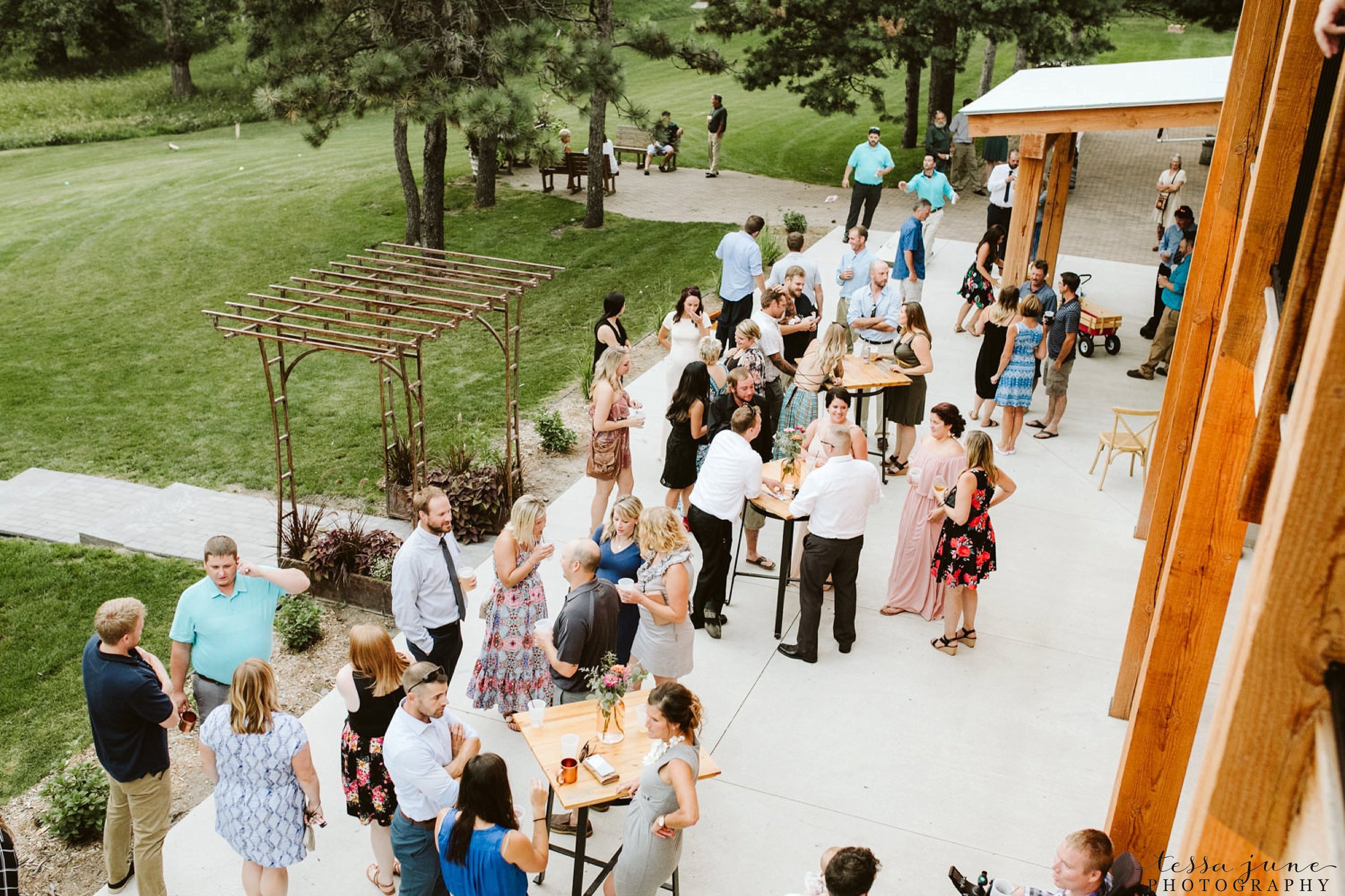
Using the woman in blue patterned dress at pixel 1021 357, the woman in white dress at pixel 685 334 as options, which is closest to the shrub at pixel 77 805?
the woman in white dress at pixel 685 334

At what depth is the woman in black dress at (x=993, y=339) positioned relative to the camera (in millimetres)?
10234

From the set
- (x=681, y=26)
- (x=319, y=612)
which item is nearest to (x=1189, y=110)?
(x=319, y=612)

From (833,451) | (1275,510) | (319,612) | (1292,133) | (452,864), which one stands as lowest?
(319,612)

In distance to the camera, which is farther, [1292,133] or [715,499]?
[715,499]

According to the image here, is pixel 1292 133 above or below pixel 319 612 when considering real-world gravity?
above

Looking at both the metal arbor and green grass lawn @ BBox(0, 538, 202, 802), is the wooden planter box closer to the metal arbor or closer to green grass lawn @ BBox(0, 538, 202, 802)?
the metal arbor

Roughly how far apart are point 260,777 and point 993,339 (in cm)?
788

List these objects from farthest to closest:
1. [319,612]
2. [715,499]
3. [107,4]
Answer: [107,4], [319,612], [715,499]

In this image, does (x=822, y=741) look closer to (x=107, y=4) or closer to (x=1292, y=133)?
(x=1292, y=133)

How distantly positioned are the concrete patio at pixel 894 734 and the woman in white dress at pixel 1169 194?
8.16 meters

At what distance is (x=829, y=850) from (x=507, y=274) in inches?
258

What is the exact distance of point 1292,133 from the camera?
2.84 m

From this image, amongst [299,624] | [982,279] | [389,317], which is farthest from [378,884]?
[982,279]

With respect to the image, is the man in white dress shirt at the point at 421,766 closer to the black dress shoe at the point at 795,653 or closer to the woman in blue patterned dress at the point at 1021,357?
the black dress shoe at the point at 795,653
